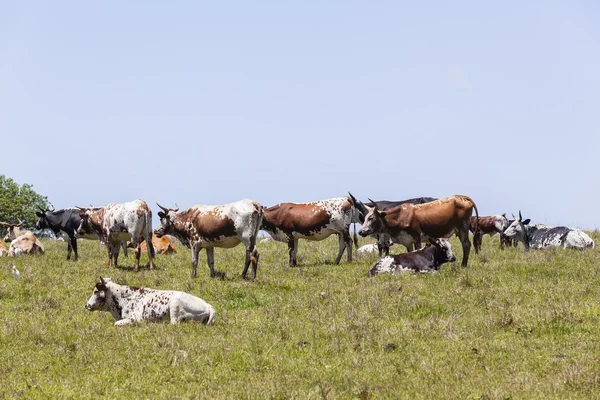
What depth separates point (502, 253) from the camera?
22500 millimetres

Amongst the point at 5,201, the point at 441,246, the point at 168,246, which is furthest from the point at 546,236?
the point at 5,201

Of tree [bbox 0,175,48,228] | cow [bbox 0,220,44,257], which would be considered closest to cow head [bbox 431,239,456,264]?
cow [bbox 0,220,44,257]

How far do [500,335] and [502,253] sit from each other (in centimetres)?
1180

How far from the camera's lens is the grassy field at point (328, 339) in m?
8.78

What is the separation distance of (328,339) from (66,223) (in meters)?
16.8

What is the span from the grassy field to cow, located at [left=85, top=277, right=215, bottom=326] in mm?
296

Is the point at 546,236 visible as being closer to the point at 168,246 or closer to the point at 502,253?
the point at 502,253

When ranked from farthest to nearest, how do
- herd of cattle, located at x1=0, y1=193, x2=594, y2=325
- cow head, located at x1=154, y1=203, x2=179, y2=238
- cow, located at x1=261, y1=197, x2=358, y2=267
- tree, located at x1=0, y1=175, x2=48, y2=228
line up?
1. tree, located at x1=0, y1=175, x2=48, y2=228
2. cow, located at x1=261, y1=197, x2=358, y2=267
3. cow head, located at x1=154, y1=203, x2=179, y2=238
4. herd of cattle, located at x1=0, y1=193, x2=594, y2=325

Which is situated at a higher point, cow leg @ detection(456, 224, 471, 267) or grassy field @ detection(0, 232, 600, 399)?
cow leg @ detection(456, 224, 471, 267)

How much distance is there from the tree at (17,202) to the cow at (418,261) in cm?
4498

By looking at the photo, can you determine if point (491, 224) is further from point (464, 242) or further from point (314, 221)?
point (314, 221)

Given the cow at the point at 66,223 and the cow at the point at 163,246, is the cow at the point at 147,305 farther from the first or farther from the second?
the cow at the point at 163,246

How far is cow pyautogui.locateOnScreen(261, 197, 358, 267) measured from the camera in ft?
70.9

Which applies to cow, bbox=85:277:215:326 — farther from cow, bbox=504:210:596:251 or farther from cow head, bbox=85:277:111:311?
cow, bbox=504:210:596:251
